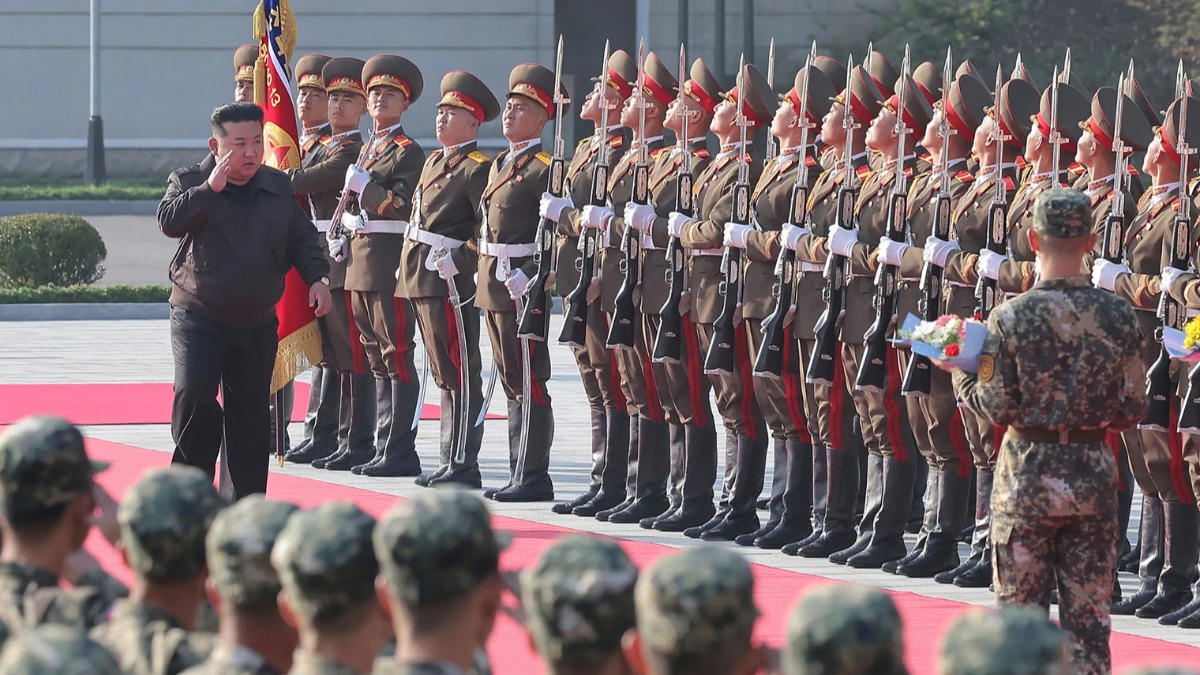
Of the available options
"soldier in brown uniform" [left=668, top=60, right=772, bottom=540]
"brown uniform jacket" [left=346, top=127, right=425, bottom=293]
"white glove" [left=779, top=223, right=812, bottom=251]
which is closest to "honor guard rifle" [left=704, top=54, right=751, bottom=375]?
"soldier in brown uniform" [left=668, top=60, right=772, bottom=540]

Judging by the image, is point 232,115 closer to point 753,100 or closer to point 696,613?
point 753,100

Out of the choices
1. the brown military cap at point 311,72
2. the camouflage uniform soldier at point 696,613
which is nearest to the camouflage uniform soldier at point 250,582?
the camouflage uniform soldier at point 696,613

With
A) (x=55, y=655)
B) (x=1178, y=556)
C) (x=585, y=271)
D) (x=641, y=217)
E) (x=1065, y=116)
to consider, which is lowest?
(x=1178, y=556)

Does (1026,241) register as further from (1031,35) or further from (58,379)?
(1031,35)

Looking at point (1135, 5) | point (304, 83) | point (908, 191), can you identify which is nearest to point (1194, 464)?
point (908, 191)

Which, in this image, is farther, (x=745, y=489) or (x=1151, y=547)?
(x=745, y=489)

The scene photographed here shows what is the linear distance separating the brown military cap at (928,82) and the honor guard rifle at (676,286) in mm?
986

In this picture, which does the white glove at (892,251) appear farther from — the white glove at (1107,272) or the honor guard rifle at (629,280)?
the honor guard rifle at (629,280)

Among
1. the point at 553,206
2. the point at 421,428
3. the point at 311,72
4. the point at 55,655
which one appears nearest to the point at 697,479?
the point at 553,206

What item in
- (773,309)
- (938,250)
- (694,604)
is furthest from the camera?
(773,309)

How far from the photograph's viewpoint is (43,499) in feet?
14.5

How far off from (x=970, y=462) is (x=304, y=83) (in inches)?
181

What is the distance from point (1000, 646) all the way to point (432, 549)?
913mm

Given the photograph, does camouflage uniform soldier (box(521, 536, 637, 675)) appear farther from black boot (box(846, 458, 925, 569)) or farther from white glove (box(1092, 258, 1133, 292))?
black boot (box(846, 458, 925, 569))
